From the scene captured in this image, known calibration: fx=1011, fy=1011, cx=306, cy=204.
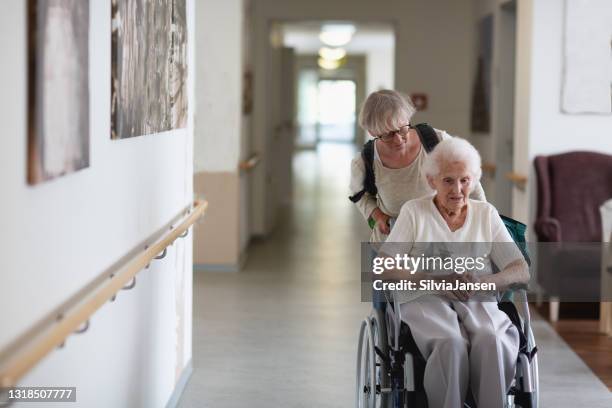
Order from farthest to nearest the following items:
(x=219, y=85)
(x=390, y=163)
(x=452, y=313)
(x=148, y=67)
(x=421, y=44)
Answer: (x=421, y=44) → (x=219, y=85) → (x=390, y=163) → (x=148, y=67) → (x=452, y=313)

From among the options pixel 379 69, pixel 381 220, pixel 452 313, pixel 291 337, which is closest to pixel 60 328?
pixel 452 313

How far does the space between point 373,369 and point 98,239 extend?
1138 mm

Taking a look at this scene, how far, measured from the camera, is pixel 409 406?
3404mm

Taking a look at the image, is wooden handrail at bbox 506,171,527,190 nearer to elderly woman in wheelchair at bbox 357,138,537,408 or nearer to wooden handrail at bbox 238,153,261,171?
wooden handrail at bbox 238,153,261,171

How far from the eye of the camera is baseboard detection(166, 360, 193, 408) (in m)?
4.71

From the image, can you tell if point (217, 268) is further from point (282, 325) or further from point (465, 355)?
point (465, 355)

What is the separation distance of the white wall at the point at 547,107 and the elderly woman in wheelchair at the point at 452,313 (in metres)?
3.94

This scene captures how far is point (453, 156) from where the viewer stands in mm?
3539

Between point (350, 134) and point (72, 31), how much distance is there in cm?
3054

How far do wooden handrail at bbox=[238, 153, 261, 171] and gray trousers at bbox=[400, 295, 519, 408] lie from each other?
561cm

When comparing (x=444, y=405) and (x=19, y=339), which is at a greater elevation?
(x=19, y=339)

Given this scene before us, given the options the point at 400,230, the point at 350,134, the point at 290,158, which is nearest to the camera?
the point at 400,230

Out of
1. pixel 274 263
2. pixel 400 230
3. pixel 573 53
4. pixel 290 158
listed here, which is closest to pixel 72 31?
pixel 400 230

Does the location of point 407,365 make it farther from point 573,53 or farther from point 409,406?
point 573,53
